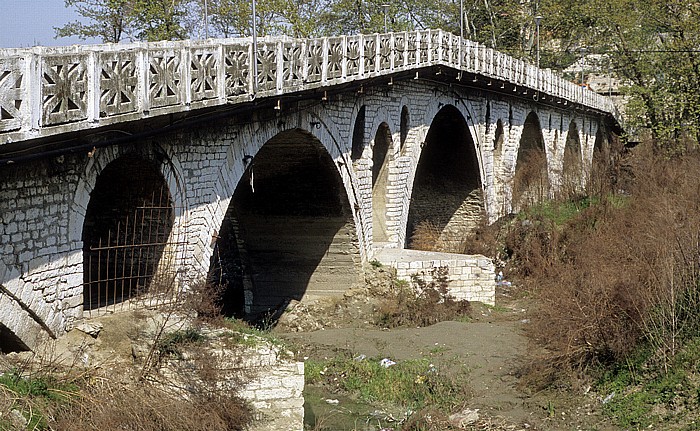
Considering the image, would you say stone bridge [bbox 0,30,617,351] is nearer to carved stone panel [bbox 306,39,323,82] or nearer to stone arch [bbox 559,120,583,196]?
carved stone panel [bbox 306,39,323,82]

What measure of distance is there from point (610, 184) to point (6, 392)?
85.6ft

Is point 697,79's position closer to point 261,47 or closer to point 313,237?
point 313,237

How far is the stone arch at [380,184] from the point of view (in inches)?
955

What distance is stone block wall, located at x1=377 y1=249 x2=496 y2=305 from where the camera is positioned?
23.2 m

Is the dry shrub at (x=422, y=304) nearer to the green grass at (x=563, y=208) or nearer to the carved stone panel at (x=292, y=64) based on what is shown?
the green grass at (x=563, y=208)

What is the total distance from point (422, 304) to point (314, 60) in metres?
7.35

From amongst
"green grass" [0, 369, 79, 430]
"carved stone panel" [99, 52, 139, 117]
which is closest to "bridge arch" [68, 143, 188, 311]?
"carved stone panel" [99, 52, 139, 117]

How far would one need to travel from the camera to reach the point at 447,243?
33.0 metres

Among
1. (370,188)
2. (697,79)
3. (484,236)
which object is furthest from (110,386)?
(697,79)

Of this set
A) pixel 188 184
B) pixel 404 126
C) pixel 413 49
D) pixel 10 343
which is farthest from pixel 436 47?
pixel 10 343

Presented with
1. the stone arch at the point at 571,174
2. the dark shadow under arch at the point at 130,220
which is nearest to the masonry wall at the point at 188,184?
the dark shadow under arch at the point at 130,220

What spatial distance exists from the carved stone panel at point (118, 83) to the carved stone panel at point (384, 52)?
10.7 metres

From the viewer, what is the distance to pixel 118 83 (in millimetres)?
10883

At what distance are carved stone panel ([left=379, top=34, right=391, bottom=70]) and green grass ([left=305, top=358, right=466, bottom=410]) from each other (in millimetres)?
7106
